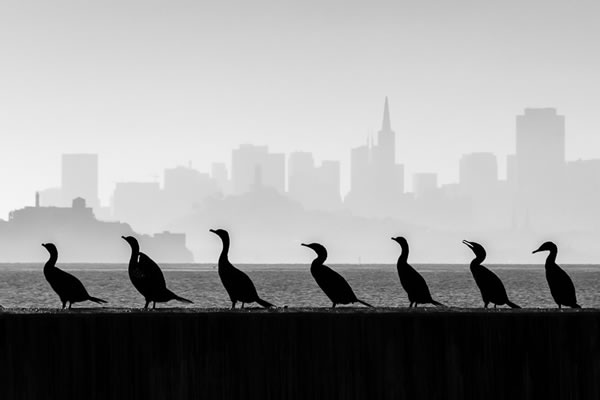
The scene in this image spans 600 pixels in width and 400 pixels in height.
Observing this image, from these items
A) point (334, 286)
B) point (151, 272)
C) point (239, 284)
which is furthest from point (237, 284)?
point (334, 286)

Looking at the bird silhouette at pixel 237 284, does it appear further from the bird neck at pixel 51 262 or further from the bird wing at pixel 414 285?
the bird neck at pixel 51 262

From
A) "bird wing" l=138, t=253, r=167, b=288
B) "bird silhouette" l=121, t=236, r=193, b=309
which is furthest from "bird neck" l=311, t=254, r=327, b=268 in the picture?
"bird wing" l=138, t=253, r=167, b=288

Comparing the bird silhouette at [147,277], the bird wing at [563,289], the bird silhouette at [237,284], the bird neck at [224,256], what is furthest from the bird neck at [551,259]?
the bird silhouette at [147,277]

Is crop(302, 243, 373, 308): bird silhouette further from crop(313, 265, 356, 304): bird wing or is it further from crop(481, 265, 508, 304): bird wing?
crop(481, 265, 508, 304): bird wing

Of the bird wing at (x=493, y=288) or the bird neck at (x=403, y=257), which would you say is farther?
the bird neck at (x=403, y=257)

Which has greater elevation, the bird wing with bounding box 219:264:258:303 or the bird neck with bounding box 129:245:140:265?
the bird neck with bounding box 129:245:140:265

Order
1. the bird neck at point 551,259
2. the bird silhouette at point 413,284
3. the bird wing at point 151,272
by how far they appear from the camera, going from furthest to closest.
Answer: the bird neck at point 551,259
the bird silhouette at point 413,284
the bird wing at point 151,272

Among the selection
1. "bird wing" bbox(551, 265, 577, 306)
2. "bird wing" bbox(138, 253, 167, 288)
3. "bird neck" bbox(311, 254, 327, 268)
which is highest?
"bird neck" bbox(311, 254, 327, 268)
